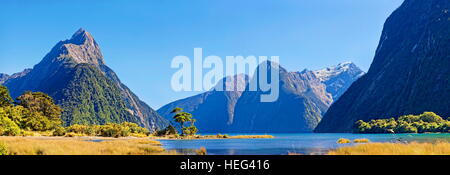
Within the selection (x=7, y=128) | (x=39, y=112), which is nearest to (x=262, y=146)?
(x=7, y=128)

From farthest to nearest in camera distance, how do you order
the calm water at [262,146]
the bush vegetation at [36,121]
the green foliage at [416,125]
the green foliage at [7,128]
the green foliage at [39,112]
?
the green foliage at [416,125] < the green foliage at [39,112] < the bush vegetation at [36,121] < the green foliage at [7,128] < the calm water at [262,146]

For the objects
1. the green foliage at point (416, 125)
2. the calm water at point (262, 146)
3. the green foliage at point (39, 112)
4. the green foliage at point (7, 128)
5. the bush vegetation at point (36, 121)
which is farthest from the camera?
the green foliage at point (416, 125)

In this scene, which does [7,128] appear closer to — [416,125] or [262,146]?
[262,146]

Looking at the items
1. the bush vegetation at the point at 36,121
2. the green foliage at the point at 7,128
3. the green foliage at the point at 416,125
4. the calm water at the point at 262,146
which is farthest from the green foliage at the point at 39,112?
the green foliage at the point at 416,125

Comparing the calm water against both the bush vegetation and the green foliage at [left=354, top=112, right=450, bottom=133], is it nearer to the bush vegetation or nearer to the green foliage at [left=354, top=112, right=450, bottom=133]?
the bush vegetation

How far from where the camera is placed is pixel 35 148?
112ft

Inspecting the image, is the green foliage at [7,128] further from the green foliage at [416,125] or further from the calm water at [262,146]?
the green foliage at [416,125]

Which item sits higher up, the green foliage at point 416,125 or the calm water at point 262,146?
the calm water at point 262,146

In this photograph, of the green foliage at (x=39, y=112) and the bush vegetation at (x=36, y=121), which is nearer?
the bush vegetation at (x=36, y=121)

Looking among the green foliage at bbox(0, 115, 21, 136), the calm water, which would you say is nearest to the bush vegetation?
the green foliage at bbox(0, 115, 21, 136)
